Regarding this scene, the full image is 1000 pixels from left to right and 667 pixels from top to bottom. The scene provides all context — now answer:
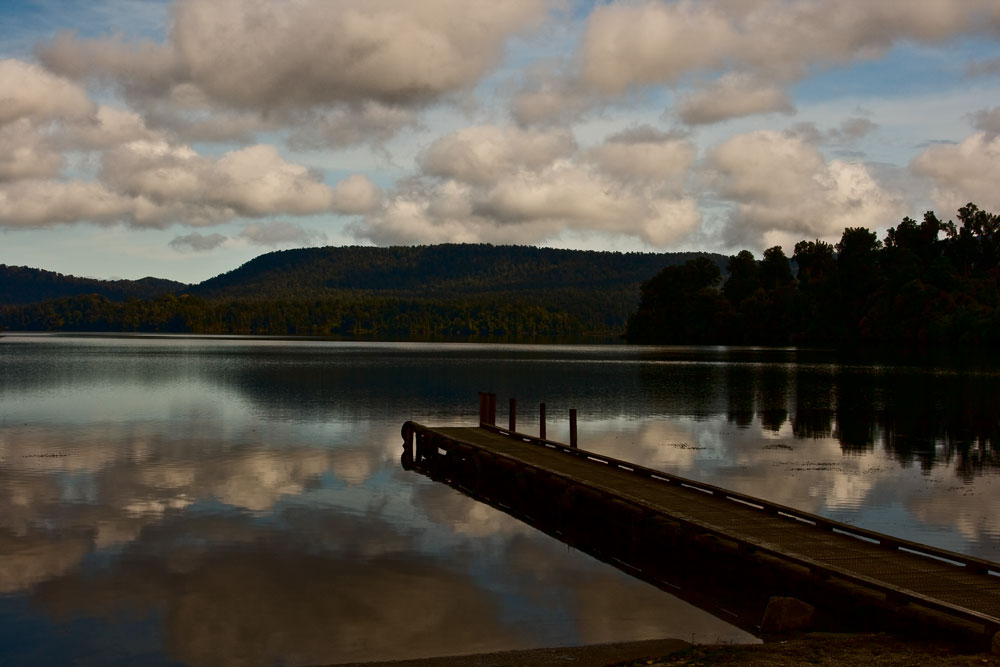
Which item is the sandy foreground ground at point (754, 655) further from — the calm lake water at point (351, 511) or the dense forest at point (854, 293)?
the dense forest at point (854, 293)

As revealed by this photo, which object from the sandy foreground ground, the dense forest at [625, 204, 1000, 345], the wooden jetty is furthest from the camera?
the dense forest at [625, 204, 1000, 345]

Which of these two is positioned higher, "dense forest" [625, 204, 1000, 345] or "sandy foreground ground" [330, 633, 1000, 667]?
"dense forest" [625, 204, 1000, 345]

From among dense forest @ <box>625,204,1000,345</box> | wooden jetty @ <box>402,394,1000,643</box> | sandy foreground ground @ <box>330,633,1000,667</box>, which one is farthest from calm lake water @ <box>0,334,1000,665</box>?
dense forest @ <box>625,204,1000,345</box>

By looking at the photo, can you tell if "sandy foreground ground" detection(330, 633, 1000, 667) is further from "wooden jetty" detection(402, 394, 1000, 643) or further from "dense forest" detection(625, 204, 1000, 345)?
"dense forest" detection(625, 204, 1000, 345)

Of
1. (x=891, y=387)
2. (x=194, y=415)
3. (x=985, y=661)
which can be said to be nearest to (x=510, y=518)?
(x=985, y=661)

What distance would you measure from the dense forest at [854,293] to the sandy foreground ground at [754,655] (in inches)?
4402

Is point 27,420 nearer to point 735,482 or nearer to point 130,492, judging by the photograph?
point 130,492

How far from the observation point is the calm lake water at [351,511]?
1369cm

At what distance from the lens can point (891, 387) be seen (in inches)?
2317

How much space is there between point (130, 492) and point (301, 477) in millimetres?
4679

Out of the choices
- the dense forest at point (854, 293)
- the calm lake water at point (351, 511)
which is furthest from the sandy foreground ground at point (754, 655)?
the dense forest at point (854, 293)

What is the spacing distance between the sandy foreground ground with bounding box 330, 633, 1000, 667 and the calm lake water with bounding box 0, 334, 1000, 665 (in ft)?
4.01

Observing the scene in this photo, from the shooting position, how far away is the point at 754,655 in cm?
1117

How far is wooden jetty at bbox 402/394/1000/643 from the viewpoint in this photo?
12875 millimetres
